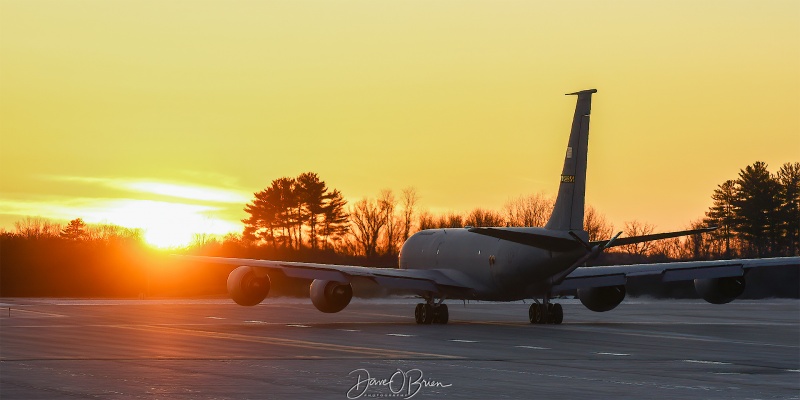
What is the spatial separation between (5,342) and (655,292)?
47650 millimetres

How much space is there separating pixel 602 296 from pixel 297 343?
19555 millimetres

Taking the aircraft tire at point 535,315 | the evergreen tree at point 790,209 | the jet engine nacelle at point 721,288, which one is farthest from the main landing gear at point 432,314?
the evergreen tree at point 790,209

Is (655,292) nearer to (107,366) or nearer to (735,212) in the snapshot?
(107,366)

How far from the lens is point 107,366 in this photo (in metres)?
24.7

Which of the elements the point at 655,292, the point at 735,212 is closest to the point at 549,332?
the point at 655,292

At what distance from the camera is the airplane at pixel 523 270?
4212cm

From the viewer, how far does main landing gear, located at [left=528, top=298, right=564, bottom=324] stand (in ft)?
151

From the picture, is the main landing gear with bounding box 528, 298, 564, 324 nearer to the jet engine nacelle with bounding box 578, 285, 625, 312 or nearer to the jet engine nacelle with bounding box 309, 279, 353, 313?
the jet engine nacelle with bounding box 578, 285, 625, 312

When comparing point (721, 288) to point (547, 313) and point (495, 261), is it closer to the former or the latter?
point (547, 313)

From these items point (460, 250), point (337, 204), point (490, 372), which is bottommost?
point (490, 372)

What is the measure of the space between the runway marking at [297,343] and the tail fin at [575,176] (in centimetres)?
1170

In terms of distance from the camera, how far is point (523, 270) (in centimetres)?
4344

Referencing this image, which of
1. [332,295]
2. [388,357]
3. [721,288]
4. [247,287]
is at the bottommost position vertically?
[388,357]
